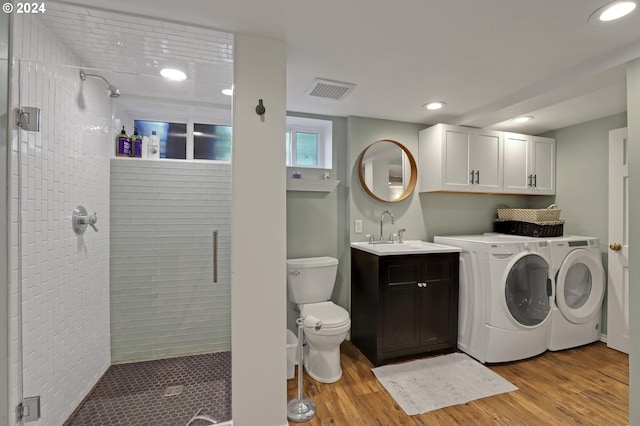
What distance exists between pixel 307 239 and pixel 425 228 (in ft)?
4.35

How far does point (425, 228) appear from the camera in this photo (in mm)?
3133

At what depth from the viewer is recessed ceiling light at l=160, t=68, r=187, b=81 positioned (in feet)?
6.36

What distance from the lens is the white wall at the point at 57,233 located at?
1344 mm

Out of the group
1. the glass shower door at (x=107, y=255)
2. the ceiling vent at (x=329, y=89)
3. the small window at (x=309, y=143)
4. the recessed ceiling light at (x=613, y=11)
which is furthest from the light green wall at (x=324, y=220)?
the recessed ceiling light at (x=613, y=11)

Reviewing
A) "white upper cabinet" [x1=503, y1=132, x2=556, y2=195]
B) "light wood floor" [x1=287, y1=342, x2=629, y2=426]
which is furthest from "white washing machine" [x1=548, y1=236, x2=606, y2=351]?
"white upper cabinet" [x1=503, y1=132, x2=556, y2=195]

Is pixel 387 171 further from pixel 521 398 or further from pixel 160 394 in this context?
pixel 160 394

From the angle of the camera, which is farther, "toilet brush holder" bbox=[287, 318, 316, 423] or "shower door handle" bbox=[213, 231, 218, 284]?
"shower door handle" bbox=[213, 231, 218, 284]

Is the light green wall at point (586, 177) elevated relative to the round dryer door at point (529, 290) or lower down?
elevated

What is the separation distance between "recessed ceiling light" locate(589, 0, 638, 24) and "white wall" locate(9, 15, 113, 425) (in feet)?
8.96

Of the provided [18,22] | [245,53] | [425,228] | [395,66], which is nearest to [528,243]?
[425,228]

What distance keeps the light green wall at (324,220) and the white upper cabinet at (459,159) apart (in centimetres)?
86

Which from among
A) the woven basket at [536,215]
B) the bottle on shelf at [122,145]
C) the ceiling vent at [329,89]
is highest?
the ceiling vent at [329,89]

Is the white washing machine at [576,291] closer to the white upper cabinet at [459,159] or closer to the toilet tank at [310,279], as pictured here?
the white upper cabinet at [459,159]

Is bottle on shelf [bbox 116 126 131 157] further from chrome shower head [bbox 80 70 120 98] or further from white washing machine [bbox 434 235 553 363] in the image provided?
white washing machine [bbox 434 235 553 363]
